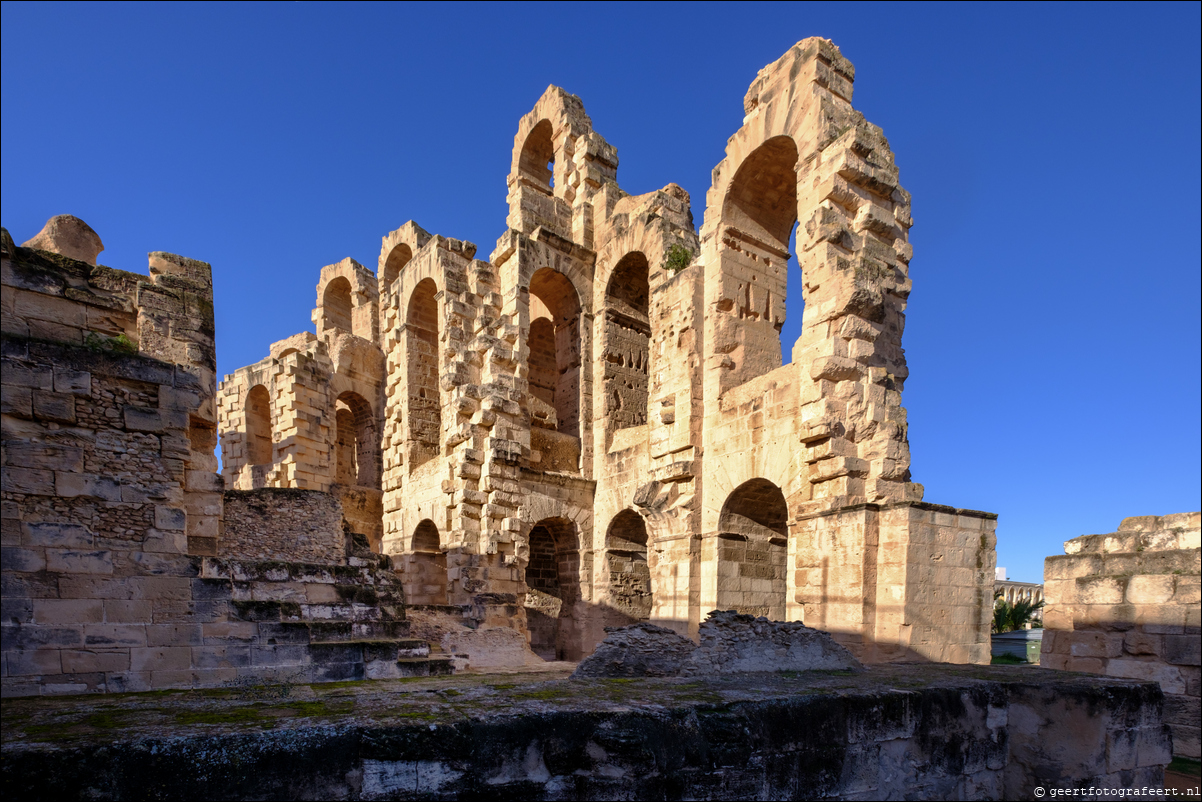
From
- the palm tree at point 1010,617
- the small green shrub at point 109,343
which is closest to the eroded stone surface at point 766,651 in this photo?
the small green shrub at point 109,343

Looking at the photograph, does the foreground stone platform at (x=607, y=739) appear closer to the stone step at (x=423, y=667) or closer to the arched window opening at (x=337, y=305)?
the stone step at (x=423, y=667)

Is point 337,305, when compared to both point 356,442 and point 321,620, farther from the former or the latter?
point 321,620

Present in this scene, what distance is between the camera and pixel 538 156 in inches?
671

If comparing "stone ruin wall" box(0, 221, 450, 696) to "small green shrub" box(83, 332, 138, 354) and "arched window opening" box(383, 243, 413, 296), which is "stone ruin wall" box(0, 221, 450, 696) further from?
"arched window opening" box(383, 243, 413, 296)

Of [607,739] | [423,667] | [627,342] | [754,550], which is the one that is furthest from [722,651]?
[627,342]

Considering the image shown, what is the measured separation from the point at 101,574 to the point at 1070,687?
6242 mm

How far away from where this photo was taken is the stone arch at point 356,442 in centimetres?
1859

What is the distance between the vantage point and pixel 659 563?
10.7 meters

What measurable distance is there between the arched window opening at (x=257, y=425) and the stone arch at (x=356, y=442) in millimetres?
1702

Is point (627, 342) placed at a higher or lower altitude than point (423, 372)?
higher

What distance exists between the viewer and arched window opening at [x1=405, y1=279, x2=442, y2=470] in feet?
48.8

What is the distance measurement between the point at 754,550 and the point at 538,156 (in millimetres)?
11383

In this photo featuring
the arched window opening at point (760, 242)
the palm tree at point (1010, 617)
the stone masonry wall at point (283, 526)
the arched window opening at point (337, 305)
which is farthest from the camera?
the arched window opening at point (337, 305)

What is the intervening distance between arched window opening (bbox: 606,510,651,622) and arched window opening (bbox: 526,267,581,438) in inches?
82.9
